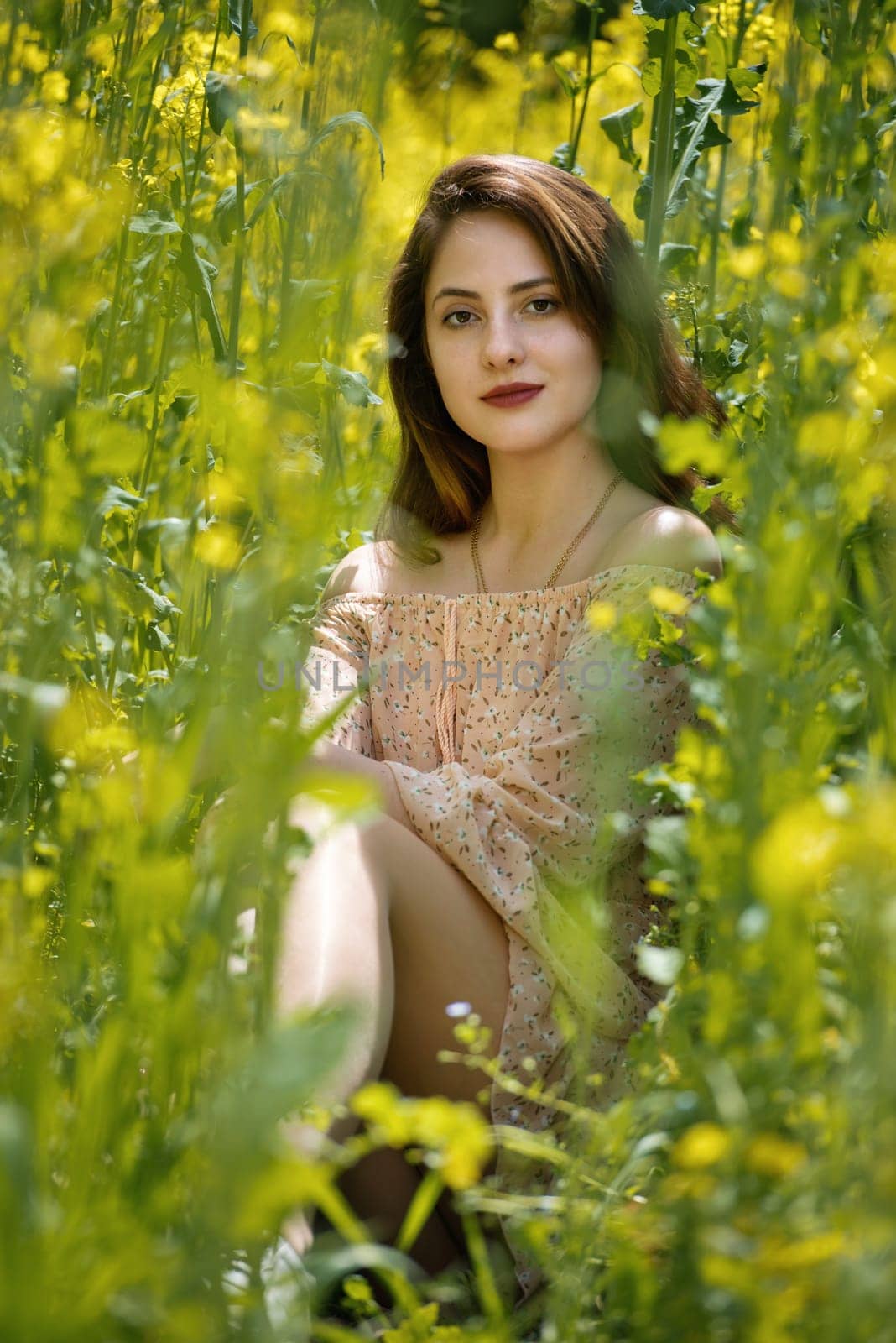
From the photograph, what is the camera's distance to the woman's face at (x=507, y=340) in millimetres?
1833

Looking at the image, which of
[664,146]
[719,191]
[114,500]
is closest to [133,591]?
[114,500]

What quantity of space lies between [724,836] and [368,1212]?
834 millimetres

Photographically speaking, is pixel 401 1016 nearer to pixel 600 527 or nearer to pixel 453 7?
pixel 600 527

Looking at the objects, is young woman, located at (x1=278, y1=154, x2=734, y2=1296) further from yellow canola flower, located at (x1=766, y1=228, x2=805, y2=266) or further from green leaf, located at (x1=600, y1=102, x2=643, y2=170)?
yellow canola flower, located at (x1=766, y1=228, x2=805, y2=266)

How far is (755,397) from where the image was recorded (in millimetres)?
1665

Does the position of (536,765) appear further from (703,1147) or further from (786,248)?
(703,1147)

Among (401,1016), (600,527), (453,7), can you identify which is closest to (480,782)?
(401,1016)

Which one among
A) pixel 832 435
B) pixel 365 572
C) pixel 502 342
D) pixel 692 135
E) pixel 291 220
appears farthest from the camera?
pixel 365 572

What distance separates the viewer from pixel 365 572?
207 cm

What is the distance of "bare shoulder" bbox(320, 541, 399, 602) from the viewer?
2.04 meters

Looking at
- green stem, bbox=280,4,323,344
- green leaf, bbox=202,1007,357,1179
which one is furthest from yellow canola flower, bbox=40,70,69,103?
green leaf, bbox=202,1007,357,1179

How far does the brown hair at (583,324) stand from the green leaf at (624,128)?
0.41 ft

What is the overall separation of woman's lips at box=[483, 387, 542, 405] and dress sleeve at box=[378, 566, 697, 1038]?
324 mm

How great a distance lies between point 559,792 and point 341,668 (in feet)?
1.50
